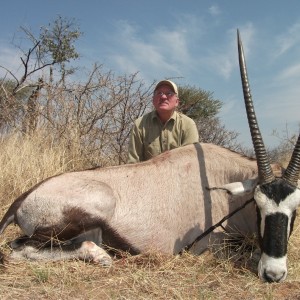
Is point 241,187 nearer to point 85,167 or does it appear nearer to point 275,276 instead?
point 275,276

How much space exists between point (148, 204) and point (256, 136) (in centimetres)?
116

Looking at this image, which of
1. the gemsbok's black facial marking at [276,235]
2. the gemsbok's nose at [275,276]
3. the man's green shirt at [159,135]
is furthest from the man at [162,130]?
the gemsbok's nose at [275,276]

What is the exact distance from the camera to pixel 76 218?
3797mm

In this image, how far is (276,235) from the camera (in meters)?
3.28

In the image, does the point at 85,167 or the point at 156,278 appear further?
the point at 85,167

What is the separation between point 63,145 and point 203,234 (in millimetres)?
4153

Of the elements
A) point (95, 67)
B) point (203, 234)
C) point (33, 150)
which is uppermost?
point (95, 67)

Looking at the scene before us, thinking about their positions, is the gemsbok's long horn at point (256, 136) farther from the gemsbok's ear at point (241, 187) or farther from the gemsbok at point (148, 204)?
the gemsbok's ear at point (241, 187)

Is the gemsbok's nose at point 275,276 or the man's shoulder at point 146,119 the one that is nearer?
the gemsbok's nose at point 275,276

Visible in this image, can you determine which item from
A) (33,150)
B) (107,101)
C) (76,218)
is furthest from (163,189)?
(107,101)

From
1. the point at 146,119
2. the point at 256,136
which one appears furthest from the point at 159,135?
the point at 256,136

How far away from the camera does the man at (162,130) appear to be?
5.84m

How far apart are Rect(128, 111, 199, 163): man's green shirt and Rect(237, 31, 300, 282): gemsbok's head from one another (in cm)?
225

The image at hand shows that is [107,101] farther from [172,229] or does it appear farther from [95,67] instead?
[172,229]
